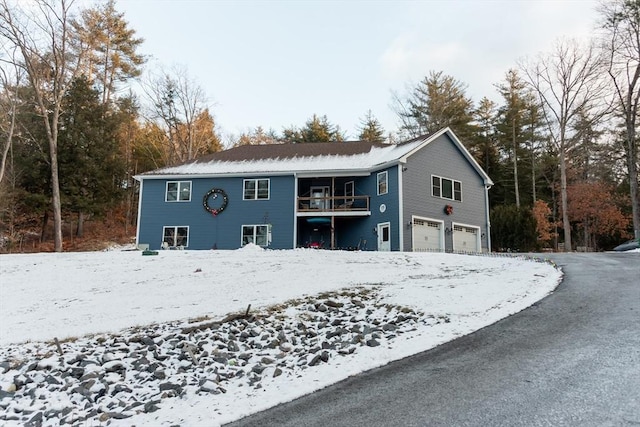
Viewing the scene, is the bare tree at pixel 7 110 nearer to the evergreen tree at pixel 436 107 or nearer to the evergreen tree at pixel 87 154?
the evergreen tree at pixel 87 154

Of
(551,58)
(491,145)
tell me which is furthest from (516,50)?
(491,145)

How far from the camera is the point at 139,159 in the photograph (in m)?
33.3

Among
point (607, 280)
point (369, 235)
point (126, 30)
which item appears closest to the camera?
point (607, 280)

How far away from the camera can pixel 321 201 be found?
20422 mm

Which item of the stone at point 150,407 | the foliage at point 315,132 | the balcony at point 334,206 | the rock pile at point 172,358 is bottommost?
the stone at point 150,407

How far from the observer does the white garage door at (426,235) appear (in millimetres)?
18266

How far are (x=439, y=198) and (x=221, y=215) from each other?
10.6 meters

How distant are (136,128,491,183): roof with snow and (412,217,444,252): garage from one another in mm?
3124

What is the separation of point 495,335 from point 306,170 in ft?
49.2

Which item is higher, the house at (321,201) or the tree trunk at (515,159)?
the tree trunk at (515,159)

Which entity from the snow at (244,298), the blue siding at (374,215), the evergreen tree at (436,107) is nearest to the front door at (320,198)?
the blue siding at (374,215)

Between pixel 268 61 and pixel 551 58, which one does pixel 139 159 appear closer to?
pixel 268 61

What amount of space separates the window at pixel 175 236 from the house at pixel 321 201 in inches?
1.9

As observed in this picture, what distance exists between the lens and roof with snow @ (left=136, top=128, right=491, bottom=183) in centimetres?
1975
